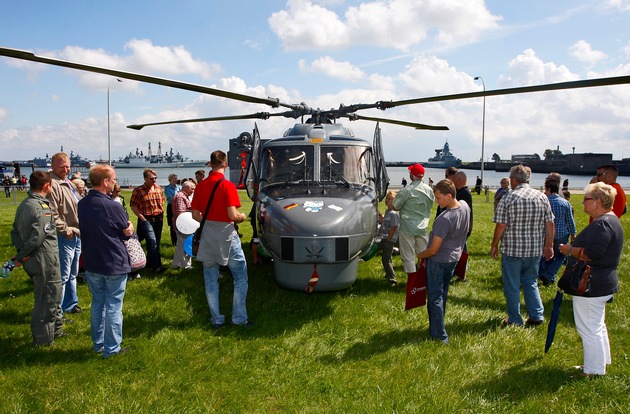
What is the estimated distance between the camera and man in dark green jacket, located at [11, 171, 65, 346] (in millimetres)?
4148

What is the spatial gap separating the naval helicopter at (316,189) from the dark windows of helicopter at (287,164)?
0.01 meters

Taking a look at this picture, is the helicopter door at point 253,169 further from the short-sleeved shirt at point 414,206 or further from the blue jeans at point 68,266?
the blue jeans at point 68,266

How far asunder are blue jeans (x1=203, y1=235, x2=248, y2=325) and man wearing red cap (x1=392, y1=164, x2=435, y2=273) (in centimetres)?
243

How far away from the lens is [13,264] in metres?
4.24

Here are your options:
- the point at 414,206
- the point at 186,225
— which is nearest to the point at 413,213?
the point at 414,206

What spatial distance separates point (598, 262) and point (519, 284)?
138 cm

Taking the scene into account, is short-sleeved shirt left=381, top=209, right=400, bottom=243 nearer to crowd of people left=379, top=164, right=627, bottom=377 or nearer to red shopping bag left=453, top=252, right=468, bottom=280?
crowd of people left=379, top=164, right=627, bottom=377

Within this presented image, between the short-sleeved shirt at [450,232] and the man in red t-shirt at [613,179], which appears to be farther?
the man in red t-shirt at [613,179]

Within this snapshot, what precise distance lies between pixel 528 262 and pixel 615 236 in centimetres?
134

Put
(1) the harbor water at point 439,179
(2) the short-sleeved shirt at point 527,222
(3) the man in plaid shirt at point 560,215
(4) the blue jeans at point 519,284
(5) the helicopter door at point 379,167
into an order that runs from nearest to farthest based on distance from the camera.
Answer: (2) the short-sleeved shirt at point 527,222
(4) the blue jeans at point 519,284
(3) the man in plaid shirt at point 560,215
(5) the helicopter door at point 379,167
(1) the harbor water at point 439,179

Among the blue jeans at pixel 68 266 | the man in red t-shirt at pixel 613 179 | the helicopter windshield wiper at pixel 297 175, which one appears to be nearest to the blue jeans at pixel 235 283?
the helicopter windshield wiper at pixel 297 175

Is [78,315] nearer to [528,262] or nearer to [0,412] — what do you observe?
[0,412]

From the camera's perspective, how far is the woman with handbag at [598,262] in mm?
3604

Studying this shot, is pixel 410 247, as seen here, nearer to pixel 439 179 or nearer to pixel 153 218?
pixel 153 218
